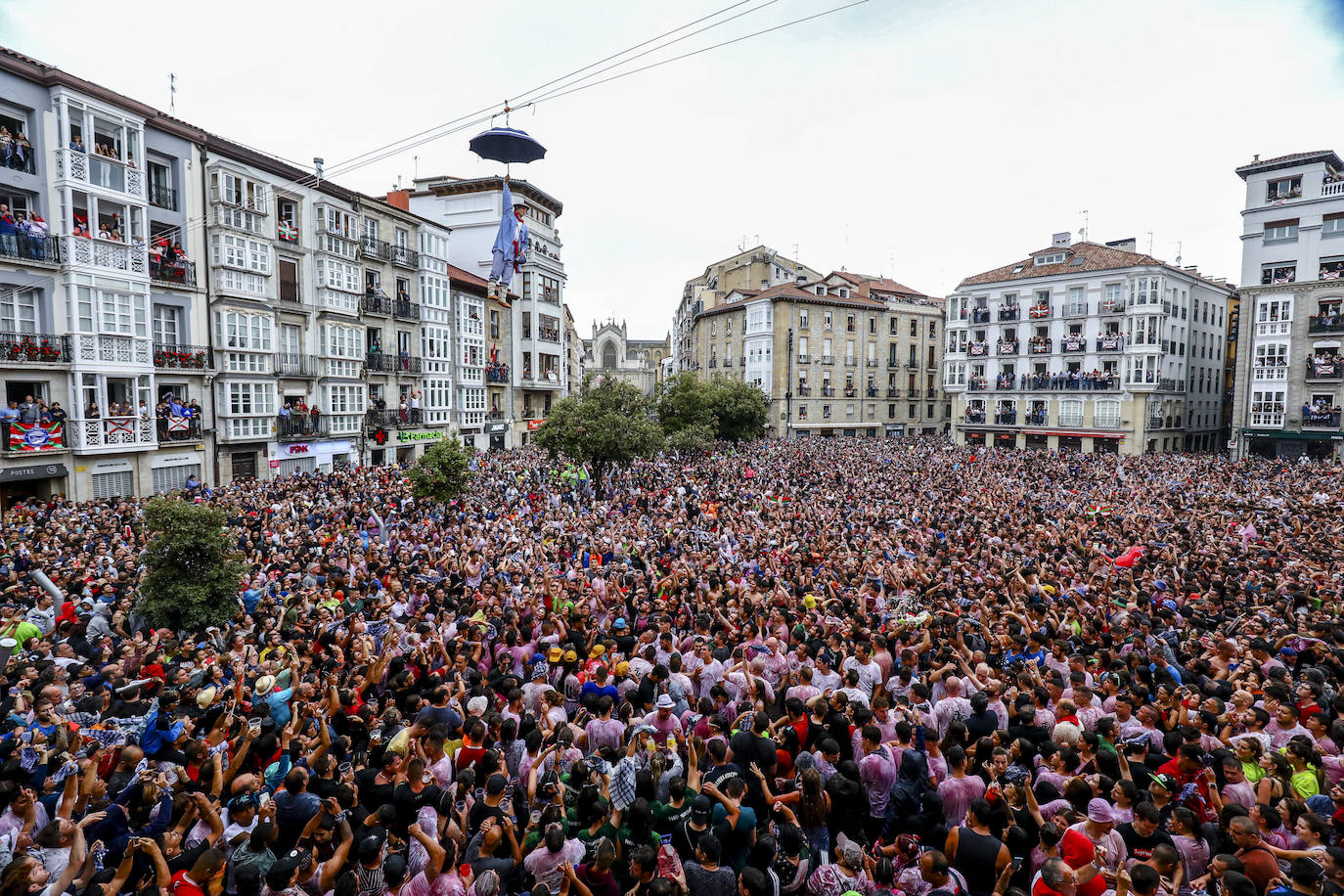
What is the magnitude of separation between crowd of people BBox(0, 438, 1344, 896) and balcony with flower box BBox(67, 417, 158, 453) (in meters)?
8.96

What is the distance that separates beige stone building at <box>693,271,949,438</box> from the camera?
2303 inches

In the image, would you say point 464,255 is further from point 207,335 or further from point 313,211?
point 207,335

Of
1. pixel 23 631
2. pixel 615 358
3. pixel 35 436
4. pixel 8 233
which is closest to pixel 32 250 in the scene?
pixel 8 233

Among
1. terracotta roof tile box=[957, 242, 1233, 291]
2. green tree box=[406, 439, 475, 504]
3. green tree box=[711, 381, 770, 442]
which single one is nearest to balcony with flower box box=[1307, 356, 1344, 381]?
terracotta roof tile box=[957, 242, 1233, 291]

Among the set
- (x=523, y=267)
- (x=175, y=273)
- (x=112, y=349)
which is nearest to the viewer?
(x=112, y=349)

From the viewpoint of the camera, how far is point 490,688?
24.4 feet

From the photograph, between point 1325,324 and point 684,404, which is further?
point 684,404

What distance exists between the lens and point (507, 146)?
16.8 metres

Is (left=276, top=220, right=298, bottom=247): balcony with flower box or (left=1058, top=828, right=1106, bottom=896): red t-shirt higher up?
(left=276, top=220, right=298, bottom=247): balcony with flower box

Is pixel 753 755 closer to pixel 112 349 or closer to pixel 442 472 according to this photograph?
pixel 442 472

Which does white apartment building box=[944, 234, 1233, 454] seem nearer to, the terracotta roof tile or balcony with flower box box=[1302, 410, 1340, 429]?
the terracotta roof tile

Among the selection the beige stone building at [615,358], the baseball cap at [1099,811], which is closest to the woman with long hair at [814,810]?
the baseball cap at [1099,811]

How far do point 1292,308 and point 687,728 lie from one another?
49453 millimetres

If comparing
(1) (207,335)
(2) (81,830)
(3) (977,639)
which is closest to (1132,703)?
(3) (977,639)
